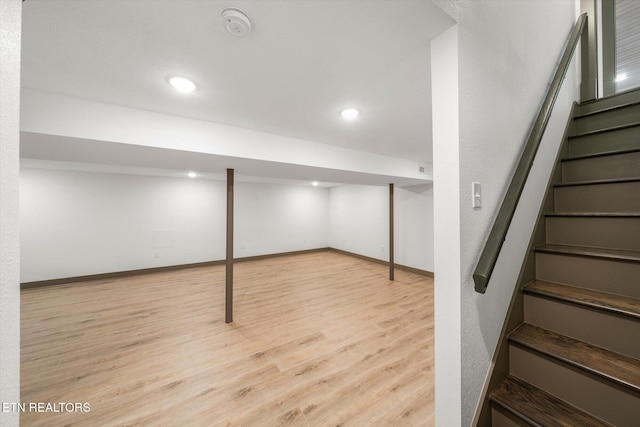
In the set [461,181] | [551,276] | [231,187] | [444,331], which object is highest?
[231,187]

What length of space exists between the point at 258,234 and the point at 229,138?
447cm

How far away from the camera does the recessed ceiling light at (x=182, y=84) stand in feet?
5.04

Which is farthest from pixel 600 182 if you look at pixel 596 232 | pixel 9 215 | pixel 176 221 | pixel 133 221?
pixel 133 221

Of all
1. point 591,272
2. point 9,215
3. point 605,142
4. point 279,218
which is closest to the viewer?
point 9,215

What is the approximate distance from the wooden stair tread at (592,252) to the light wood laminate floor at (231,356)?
1353mm

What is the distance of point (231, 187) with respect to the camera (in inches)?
117

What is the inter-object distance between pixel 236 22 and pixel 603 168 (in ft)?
8.10

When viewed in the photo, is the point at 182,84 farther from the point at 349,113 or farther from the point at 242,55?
the point at 349,113

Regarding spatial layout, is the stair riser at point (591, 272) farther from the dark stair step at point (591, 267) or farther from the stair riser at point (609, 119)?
the stair riser at point (609, 119)

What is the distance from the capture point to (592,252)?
4.13 feet

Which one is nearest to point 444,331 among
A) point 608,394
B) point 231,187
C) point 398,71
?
point 608,394

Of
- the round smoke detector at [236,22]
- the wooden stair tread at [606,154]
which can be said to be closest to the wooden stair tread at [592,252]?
the wooden stair tread at [606,154]

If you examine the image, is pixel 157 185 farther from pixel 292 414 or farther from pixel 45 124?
pixel 292 414

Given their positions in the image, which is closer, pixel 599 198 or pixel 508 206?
pixel 508 206
